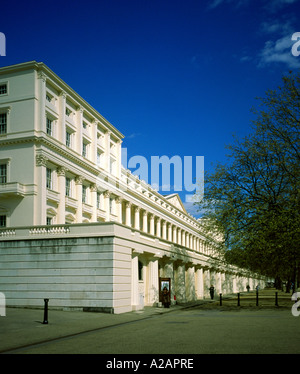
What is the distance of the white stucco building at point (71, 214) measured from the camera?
2520 cm

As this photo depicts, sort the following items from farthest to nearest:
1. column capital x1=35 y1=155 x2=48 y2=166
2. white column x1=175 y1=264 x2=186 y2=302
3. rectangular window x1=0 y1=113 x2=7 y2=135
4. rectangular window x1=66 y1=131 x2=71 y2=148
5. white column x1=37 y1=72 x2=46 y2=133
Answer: rectangular window x1=66 y1=131 x2=71 y2=148, white column x1=175 y1=264 x2=186 y2=302, rectangular window x1=0 y1=113 x2=7 y2=135, white column x1=37 y1=72 x2=46 y2=133, column capital x1=35 y1=155 x2=48 y2=166

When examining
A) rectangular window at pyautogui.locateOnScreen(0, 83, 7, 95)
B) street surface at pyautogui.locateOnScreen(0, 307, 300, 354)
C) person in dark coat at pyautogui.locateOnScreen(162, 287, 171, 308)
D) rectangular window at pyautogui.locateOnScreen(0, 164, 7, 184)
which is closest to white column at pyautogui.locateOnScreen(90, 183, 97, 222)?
rectangular window at pyautogui.locateOnScreen(0, 164, 7, 184)

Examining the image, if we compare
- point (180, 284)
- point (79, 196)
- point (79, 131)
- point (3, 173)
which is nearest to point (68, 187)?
point (79, 196)

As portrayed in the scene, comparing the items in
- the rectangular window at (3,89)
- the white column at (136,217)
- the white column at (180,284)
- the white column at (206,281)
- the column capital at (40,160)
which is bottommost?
the white column at (206,281)

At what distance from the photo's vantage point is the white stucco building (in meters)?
25.2

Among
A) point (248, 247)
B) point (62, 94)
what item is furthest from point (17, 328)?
point (62, 94)

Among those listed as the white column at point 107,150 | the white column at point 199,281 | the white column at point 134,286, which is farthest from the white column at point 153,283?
the white column at point 199,281

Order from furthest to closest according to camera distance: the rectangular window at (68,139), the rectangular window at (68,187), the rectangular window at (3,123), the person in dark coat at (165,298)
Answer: the rectangular window at (68,139) < the rectangular window at (68,187) < the rectangular window at (3,123) < the person in dark coat at (165,298)

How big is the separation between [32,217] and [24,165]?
4.40m

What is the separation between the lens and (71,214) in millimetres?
40031

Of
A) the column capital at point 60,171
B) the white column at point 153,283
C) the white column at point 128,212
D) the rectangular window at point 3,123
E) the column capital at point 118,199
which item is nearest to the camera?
the white column at point 153,283

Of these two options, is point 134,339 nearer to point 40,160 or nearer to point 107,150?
point 40,160

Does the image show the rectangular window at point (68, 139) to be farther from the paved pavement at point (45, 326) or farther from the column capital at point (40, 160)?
the paved pavement at point (45, 326)

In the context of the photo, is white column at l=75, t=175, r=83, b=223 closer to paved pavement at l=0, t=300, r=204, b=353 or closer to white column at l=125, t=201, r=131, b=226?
white column at l=125, t=201, r=131, b=226
